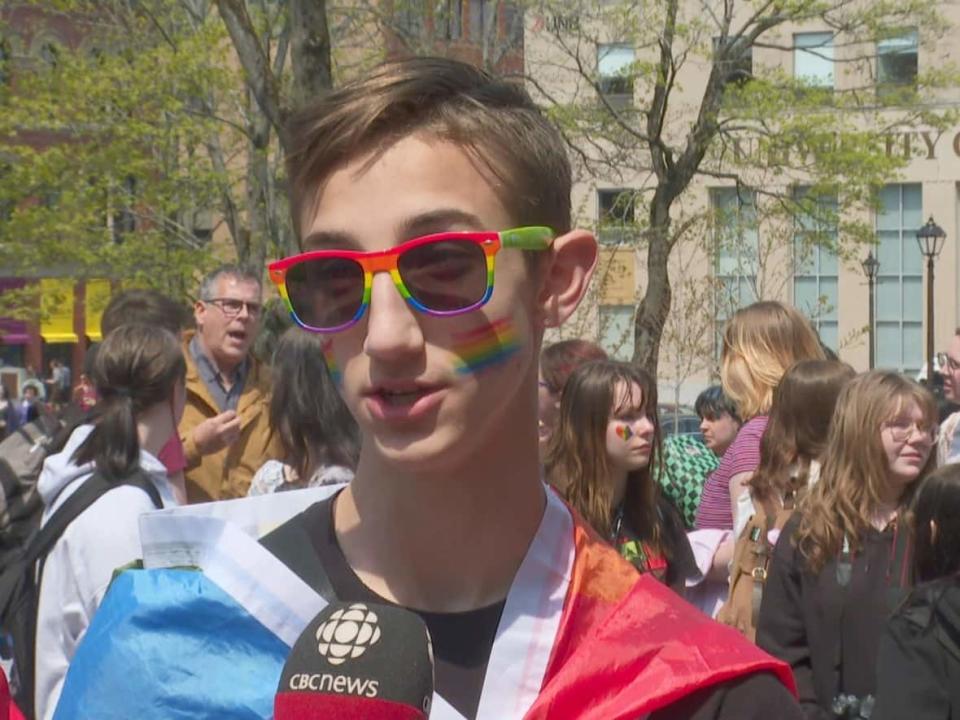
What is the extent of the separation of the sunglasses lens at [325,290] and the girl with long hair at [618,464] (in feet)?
11.5

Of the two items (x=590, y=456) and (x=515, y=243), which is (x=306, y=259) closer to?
(x=515, y=243)

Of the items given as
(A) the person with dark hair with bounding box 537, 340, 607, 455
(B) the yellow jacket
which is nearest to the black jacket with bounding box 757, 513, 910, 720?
(A) the person with dark hair with bounding box 537, 340, 607, 455

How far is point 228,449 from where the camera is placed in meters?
6.30

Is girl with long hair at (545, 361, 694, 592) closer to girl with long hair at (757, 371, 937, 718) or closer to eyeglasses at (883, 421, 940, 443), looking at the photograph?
girl with long hair at (757, 371, 937, 718)

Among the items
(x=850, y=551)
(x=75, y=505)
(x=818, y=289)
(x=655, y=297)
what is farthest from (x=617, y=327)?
(x=75, y=505)

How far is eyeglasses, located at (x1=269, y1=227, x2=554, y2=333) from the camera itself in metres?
1.90

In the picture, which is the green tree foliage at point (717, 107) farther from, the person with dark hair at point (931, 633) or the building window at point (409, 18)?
the person with dark hair at point (931, 633)

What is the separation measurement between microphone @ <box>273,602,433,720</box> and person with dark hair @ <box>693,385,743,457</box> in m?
5.77

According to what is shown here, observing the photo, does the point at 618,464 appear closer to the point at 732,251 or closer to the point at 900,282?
the point at 732,251

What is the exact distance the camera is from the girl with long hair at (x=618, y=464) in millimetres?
5477

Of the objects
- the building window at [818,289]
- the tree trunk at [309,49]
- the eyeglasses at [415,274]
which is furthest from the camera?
the building window at [818,289]

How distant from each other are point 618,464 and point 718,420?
193 cm

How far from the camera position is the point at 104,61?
71.6ft

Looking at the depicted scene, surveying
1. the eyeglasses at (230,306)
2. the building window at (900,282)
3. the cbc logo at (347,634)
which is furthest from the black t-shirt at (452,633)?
the building window at (900,282)
